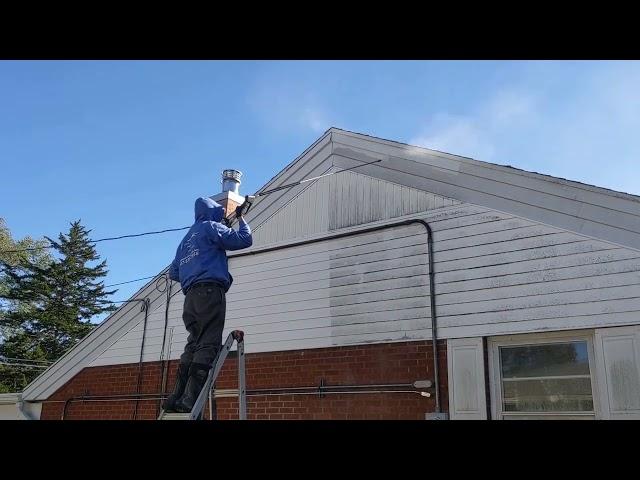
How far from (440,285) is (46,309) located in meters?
33.1

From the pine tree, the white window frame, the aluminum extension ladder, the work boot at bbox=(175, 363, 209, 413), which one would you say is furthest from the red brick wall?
the pine tree

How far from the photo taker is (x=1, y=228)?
3316 cm

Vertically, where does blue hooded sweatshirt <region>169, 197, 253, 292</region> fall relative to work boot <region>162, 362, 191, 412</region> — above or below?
above

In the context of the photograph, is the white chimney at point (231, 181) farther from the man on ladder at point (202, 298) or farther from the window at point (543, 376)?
the window at point (543, 376)

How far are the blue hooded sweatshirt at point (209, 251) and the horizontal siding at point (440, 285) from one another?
2.71 m

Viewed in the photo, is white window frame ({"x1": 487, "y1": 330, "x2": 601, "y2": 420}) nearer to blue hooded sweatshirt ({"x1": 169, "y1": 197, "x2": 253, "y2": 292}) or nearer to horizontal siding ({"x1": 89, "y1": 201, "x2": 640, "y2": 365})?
horizontal siding ({"x1": 89, "y1": 201, "x2": 640, "y2": 365})

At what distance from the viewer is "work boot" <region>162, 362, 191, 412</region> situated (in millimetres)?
4129

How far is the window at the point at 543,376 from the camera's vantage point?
221 inches

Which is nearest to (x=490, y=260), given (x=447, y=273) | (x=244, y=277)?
(x=447, y=273)

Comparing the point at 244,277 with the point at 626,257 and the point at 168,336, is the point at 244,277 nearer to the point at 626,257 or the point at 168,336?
the point at 168,336

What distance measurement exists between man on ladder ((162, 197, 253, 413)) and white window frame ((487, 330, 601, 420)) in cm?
305

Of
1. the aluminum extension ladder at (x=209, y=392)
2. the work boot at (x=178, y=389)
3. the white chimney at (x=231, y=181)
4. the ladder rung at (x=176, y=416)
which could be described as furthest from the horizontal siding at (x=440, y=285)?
the ladder rung at (x=176, y=416)
